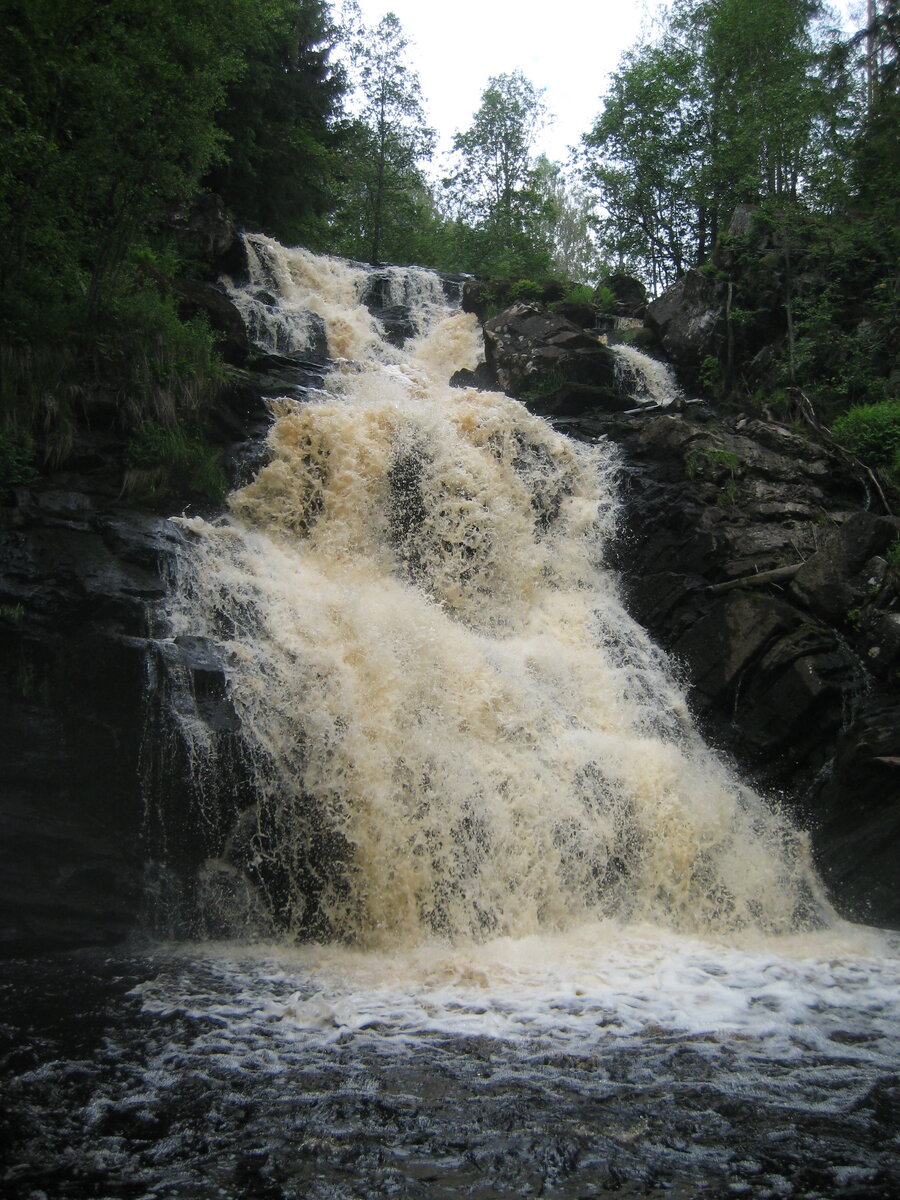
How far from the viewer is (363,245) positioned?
32062 millimetres

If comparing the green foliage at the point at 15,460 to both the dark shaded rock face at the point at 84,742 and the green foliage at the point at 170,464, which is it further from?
the green foliage at the point at 170,464

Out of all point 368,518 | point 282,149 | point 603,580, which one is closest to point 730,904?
point 603,580

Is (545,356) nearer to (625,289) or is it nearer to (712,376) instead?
(712,376)

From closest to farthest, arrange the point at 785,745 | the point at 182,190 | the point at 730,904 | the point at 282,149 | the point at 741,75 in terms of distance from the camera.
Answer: the point at 730,904, the point at 785,745, the point at 182,190, the point at 282,149, the point at 741,75

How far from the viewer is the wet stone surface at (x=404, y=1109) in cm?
412

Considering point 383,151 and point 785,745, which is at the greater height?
point 383,151

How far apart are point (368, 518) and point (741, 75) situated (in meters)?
19.0

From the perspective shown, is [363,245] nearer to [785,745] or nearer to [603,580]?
[603,580]

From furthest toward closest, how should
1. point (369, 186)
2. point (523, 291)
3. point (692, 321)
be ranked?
point (369, 186) < point (523, 291) < point (692, 321)

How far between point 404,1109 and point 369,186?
32.7 m

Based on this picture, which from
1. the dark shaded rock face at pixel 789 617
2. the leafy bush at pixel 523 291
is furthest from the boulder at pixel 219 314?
the leafy bush at pixel 523 291

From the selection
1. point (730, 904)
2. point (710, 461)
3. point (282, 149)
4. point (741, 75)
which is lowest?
point (730, 904)

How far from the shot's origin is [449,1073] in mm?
5188

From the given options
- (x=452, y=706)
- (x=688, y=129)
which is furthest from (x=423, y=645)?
(x=688, y=129)
